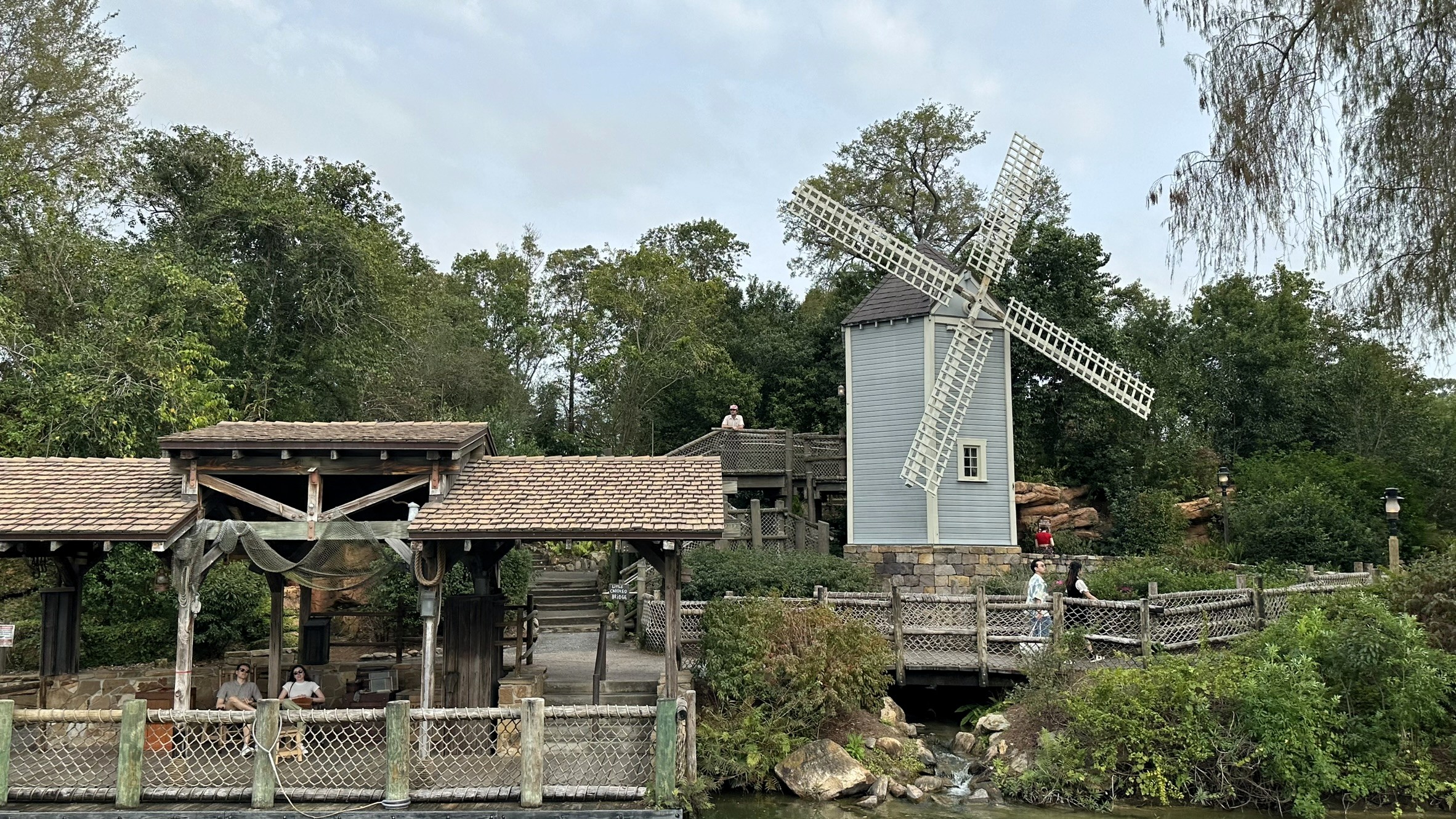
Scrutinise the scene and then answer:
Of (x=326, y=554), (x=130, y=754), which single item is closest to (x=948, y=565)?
(x=326, y=554)

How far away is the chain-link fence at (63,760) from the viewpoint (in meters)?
9.58

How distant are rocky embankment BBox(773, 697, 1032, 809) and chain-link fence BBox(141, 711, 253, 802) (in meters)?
6.03

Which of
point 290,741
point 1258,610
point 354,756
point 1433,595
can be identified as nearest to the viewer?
point 354,756

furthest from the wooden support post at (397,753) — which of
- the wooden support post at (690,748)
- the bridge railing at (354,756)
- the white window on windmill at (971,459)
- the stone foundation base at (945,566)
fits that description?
the white window on windmill at (971,459)

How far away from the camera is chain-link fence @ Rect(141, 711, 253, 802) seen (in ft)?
31.6

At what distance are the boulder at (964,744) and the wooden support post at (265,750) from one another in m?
8.56

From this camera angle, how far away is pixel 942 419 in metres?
21.4

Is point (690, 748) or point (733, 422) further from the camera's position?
point (733, 422)

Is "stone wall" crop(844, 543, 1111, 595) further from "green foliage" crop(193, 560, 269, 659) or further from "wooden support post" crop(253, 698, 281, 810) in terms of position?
"wooden support post" crop(253, 698, 281, 810)

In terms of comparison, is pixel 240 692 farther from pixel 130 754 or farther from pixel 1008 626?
pixel 1008 626

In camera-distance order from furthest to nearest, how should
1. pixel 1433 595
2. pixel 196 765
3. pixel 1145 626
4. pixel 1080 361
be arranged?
pixel 1080 361 < pixel 1145 626 < pixel 1433 595 < pixel 196 765

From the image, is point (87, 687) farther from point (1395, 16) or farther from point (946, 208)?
point (946, 208)

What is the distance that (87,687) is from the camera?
12.4 meters

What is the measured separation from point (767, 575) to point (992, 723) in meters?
6.03
